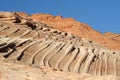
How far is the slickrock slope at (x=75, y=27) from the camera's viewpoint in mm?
45375

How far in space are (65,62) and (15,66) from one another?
161 inches

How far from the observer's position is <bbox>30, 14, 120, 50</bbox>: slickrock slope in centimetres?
4538

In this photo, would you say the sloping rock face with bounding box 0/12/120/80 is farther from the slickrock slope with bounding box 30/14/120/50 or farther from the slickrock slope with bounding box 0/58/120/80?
the slickrock slope with bounding box 30/14/120/50

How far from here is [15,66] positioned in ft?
27.7

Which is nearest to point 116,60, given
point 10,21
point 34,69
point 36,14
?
point 10,21

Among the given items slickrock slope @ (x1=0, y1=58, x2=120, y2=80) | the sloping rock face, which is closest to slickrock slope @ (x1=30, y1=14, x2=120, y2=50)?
the sloping rock face

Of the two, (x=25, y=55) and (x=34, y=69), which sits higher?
(x=25, y=55)

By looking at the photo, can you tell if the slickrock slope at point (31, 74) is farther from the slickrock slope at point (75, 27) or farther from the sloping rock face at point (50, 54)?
the slickrock slope at point (75, 27)

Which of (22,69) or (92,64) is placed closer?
(22,69)

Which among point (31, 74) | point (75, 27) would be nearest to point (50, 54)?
point (31, 74)

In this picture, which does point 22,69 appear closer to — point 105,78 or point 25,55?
point 105,78

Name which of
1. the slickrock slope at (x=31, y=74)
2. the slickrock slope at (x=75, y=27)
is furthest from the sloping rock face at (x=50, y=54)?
the slickrock slope at (x=75, y=27)

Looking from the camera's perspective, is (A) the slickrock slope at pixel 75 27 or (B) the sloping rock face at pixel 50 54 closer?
(B) the sloping rock face at pixel 50 54

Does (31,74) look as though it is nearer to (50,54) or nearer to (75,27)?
(50,54)
